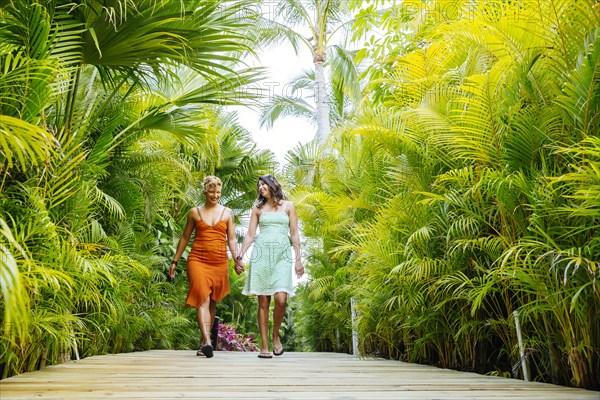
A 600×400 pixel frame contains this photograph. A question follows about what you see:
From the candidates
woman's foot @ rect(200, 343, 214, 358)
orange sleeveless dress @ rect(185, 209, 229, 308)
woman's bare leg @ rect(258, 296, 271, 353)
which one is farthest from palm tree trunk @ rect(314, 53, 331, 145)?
woman's foot @ rect(200, 343, 214, 358)

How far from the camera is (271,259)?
17.9ft

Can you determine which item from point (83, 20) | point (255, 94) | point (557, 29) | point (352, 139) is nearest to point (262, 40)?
point (352, 139)

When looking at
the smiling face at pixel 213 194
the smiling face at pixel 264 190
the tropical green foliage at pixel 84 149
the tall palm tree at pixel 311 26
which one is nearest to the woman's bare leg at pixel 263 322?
the smiling face at pixel 264 190

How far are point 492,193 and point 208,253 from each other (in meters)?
3.36

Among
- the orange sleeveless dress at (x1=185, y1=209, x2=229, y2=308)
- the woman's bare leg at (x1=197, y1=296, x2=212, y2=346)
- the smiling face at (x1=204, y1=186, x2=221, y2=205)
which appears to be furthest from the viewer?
the smiling face at (x1=204, y1=186, x2=221, y2=205)

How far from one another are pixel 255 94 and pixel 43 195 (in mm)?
2114

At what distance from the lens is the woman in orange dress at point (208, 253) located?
5766 millimetres

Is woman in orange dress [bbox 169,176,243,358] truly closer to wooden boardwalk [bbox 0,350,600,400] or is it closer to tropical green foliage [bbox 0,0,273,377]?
tropical green foliage [bbox 0,0,273,377]

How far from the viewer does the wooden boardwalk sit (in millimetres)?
2539

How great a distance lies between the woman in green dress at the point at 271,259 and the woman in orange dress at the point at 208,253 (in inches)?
12.7

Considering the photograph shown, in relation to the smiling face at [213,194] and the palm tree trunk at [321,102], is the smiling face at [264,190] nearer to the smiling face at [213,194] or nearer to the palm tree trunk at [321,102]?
the smiling face at [213,194]

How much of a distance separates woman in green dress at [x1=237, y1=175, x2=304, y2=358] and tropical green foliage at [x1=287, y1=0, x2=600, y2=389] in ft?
2.43

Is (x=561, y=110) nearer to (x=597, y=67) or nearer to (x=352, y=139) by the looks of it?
(x=597, y=67)

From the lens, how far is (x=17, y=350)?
325cm
